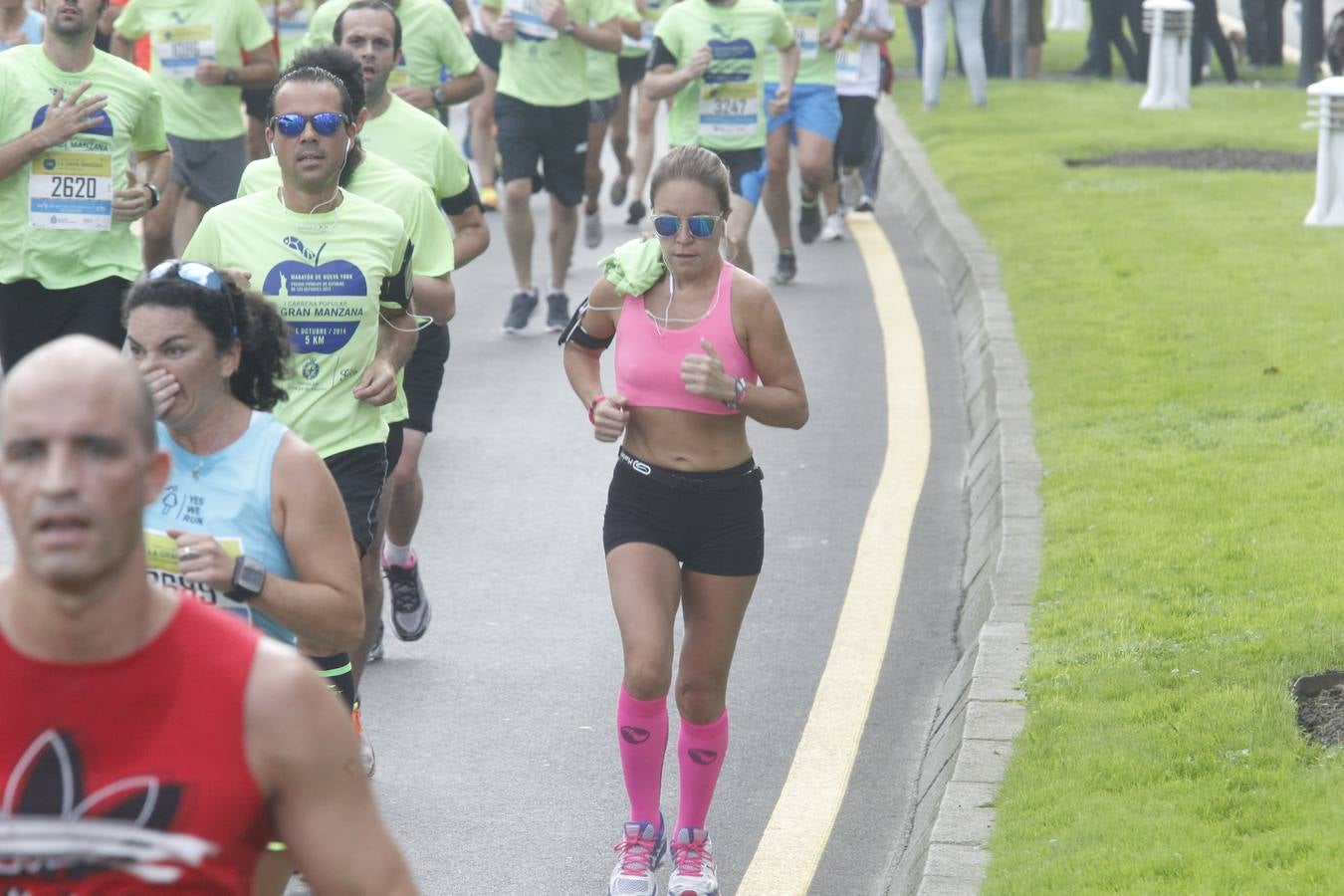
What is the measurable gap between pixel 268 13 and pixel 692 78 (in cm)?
420

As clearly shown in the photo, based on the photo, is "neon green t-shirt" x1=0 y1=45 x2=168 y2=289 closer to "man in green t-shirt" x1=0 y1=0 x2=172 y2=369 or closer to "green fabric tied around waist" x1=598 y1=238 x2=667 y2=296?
"man in green t-shirt" x1=0 y1=0 x2=172 y2=369

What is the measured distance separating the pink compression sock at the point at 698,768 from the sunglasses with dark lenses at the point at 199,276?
192 cm

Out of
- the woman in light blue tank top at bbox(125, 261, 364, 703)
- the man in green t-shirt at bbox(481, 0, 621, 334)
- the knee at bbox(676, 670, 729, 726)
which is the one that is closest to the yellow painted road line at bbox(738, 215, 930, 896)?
the knee at bbox(676, 670, 729, 726)

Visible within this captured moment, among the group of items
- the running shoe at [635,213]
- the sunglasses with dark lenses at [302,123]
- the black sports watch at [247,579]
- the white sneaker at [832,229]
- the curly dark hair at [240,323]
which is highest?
the sunglasses with dark lenses at [302,123]

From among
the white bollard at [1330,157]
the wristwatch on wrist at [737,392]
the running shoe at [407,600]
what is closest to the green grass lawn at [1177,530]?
the white bollard at [1330,157]

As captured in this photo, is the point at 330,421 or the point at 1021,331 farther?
the point at 1021,331

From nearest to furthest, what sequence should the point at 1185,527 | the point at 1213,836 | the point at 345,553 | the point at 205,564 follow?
the point at 205,564 < the point at 345,553 < the point at 1213,836 < the point at 1185,527

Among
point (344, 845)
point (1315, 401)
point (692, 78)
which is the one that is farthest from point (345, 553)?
point (692, 78)

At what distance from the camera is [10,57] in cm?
785

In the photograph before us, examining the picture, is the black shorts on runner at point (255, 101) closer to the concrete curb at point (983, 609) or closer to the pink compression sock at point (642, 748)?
the concrete curb at point (983, 609)

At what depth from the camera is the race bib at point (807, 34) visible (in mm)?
14125

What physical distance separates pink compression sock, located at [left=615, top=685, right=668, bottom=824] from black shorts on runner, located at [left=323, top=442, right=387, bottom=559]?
0.84m

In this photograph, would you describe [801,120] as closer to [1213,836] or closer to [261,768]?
[1213,836]

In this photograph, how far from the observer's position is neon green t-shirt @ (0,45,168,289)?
7.81 m
